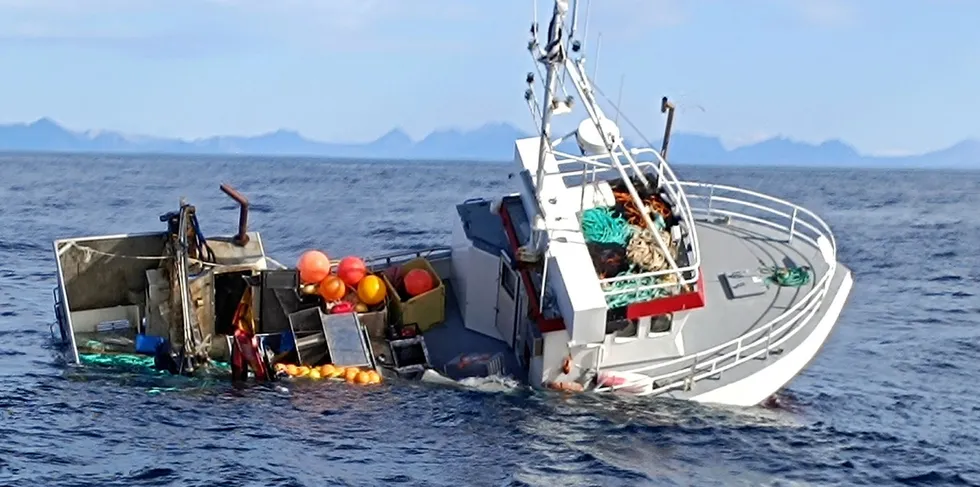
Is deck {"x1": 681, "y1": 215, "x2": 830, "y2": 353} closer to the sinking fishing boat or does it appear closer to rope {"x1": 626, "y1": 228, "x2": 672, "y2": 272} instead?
the sinking fishing boat

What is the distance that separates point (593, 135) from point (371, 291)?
642cm

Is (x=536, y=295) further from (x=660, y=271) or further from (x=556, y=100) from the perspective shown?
(x=556, y=100)

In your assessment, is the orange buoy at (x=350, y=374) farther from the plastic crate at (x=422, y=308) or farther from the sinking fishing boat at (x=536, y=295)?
the plastic crate at (x=422, y=308)

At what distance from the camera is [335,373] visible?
21.0 m

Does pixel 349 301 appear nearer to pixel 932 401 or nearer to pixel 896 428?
pixel 896 428

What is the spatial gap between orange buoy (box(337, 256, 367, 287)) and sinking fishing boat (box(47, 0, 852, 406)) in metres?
0.04

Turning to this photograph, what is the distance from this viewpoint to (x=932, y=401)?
2325cm

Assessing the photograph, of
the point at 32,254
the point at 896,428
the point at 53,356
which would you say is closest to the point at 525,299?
the point at 896,428

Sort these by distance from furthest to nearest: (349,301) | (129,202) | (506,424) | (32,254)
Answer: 1. (129,202)
2. (32,254)
3. (349,301)
4. (506,424)

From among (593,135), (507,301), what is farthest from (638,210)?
(507,301)

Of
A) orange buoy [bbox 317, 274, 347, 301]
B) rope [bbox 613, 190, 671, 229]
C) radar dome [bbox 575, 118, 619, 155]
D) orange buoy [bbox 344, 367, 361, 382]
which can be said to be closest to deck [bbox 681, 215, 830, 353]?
rope [bbox 613, 190, 671, 229]

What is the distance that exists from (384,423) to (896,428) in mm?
11027

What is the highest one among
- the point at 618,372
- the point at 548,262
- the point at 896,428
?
the point at 548,262

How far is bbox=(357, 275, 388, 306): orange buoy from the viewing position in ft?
74.6
